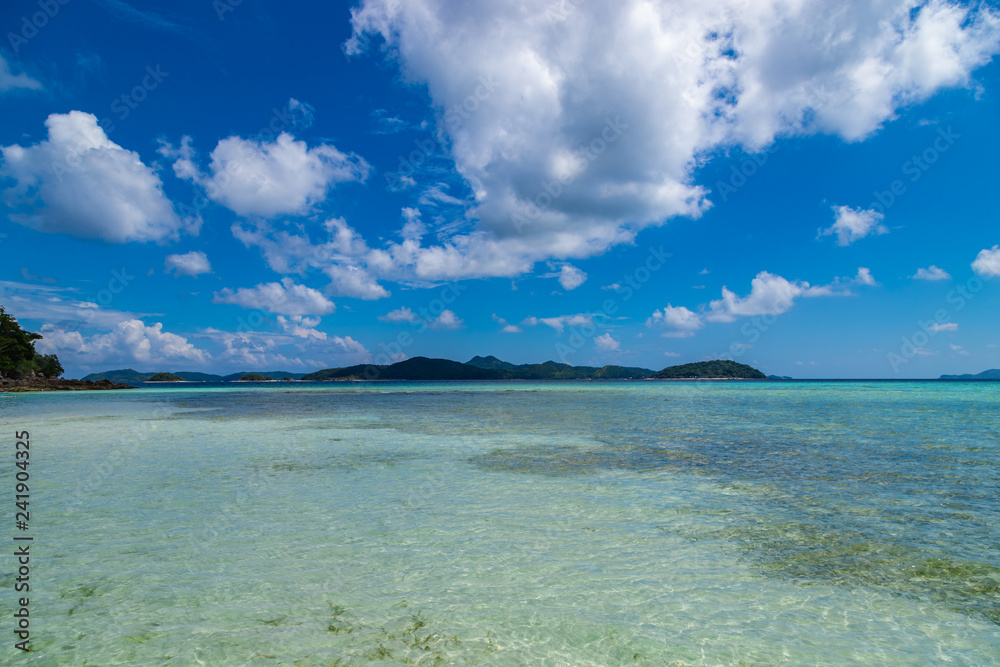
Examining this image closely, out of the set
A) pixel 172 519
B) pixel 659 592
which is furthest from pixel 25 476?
pixel 659 592

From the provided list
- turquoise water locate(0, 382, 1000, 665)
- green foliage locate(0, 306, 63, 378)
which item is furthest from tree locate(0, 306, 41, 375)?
turquoise water locate(0, 382, 1000, 665)

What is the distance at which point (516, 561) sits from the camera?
24.5ft

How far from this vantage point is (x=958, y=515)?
962 cm

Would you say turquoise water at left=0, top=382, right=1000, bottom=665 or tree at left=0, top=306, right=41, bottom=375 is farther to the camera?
tree at left=0, top=306, right=41, bottom=375

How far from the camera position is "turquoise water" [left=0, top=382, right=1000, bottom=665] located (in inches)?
207

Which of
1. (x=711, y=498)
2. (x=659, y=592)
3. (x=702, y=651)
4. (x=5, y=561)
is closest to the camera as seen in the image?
(x=702, y=651)

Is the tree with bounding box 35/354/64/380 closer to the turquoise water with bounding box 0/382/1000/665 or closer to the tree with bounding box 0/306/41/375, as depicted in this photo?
the tree with bounding box 0/306/41/375

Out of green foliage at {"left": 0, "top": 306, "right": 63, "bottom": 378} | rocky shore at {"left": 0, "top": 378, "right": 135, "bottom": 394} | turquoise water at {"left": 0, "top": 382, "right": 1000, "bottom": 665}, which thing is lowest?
turquoise water at {"left": 0, "top": 382, "right": 1000, "bottom": 665}

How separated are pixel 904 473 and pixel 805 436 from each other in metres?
8.67

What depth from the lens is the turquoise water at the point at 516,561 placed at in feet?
17.2

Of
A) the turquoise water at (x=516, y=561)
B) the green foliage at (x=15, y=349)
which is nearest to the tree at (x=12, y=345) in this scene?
the green foliage at (x=15, y=349)

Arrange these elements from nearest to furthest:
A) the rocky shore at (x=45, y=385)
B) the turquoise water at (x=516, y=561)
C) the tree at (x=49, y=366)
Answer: the turquoise water at (x=516, y=561), the rocky shore at (x=45, y=385), the tree at (x=49, y=366)

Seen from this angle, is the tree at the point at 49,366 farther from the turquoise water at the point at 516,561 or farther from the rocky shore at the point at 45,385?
the turquoise water at the point at 516,561

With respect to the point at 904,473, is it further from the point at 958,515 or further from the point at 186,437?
the point at 186,437
